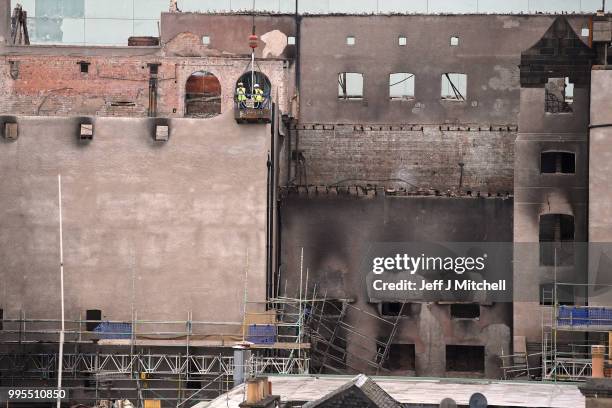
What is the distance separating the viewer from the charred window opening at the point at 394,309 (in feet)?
197

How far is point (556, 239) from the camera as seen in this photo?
5909 cm

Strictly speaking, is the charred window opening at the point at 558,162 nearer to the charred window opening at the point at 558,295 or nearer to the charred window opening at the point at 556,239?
the charred window opening at the point at 556,239

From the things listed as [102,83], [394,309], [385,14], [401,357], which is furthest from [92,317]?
[385,14]

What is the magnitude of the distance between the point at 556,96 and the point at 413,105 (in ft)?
19.2

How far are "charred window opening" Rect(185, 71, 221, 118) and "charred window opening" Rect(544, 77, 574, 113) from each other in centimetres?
1193

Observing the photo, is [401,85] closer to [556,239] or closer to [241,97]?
[556,239]

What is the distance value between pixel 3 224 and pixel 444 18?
1766cm

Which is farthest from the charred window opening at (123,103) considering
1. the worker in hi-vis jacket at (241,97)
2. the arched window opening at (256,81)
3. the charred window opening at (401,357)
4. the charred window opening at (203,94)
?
the charred window opening at (401,357)

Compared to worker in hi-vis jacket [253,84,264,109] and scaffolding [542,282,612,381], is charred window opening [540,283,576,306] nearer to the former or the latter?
scaffolding [542,282,612,381]

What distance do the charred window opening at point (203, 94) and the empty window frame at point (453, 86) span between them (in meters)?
7.89

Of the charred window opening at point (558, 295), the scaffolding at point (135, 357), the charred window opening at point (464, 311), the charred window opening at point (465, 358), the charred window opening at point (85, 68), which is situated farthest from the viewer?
the charred window opening at point (85, 68)

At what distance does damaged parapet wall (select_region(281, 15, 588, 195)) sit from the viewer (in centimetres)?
6384

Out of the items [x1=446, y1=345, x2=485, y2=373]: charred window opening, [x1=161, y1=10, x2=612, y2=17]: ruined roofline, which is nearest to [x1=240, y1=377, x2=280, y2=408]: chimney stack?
[x1=446, y1=345, x2=485, y2=373]: charred window opening

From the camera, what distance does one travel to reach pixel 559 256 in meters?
58.9
